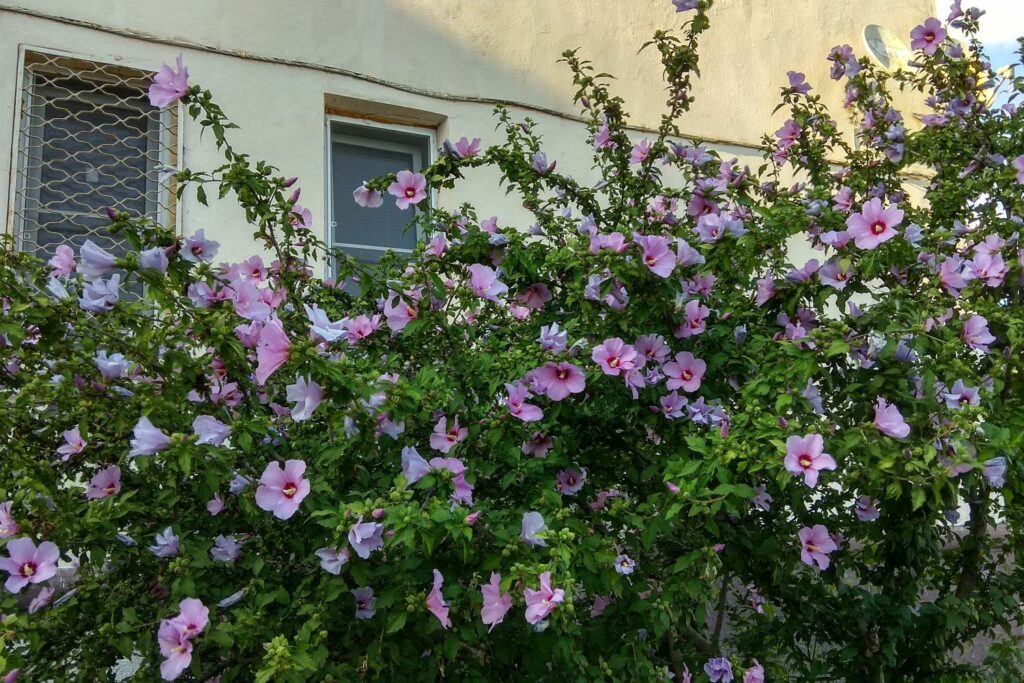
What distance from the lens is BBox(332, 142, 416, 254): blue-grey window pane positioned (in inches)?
171

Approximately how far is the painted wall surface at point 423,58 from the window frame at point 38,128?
0.8 inches

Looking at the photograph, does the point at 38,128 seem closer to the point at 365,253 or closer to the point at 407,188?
the point at 365,253

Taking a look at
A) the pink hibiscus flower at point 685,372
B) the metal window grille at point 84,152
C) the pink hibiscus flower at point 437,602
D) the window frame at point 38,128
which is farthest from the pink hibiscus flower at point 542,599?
the metal window grille at point 84,152

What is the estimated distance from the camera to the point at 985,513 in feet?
9.29

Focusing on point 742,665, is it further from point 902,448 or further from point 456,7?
point 456,7

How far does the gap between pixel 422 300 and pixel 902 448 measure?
114 centimetres

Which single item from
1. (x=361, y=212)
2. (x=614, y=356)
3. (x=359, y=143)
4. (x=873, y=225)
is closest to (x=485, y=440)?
(x=614, y=356)

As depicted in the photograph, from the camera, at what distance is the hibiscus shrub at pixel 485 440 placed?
173 cm

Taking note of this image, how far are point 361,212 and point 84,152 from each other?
4.16ft

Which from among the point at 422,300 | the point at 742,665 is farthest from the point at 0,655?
the point at 742,665

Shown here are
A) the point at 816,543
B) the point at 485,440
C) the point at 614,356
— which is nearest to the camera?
the point at 614,356

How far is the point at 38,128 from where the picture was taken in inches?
149

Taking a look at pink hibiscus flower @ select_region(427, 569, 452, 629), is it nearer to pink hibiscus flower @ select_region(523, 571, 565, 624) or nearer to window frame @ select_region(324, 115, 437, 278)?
pink hibiscus flower @ select_region(523, 571, 565, 624)

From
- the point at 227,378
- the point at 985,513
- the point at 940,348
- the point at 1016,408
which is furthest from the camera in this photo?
the point at 985,513
